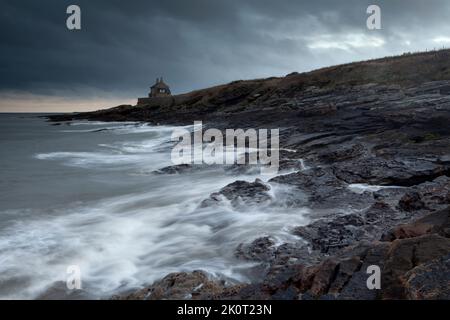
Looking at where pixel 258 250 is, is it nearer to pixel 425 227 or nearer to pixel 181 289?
pixel 181 289

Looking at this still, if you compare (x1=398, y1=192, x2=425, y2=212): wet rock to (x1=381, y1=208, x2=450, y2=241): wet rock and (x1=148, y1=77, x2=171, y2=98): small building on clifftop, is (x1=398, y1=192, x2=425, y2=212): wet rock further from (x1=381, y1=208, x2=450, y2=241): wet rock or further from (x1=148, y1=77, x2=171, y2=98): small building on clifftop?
(x1=148, y1=77, x2=171, y2=98): small building on clifftop

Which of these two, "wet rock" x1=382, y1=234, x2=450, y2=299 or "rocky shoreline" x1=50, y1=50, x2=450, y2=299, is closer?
"wet rock" x1=382, y1=234, x2=450, y2=299

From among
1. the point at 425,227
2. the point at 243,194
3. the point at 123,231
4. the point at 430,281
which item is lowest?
the point at 123,231

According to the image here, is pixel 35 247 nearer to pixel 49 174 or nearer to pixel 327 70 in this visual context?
pixel 49 174

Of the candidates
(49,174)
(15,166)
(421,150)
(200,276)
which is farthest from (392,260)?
(15,166)

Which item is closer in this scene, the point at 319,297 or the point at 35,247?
the point at 319,297

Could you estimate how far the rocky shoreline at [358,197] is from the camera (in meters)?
4.19

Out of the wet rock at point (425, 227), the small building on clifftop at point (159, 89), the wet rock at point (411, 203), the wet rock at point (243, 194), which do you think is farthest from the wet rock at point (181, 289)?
the small building on clifftop at point (159, 89)

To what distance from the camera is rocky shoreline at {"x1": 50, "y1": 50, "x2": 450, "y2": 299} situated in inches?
165

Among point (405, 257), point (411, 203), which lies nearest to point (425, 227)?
point (405, 257)

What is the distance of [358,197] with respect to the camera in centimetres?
878

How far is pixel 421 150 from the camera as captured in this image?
11602 mm

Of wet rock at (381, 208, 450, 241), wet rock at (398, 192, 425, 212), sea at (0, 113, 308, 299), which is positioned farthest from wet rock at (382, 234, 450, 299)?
wet rock at (398, 192, 425, 212)

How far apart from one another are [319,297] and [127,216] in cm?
677
